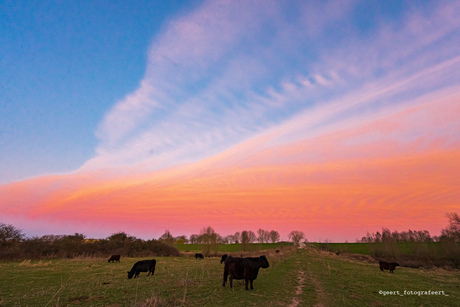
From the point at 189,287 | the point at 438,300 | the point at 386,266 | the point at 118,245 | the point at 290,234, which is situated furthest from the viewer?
the point at 290,234

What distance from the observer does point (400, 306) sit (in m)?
11.9

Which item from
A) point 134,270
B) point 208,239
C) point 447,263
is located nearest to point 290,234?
point 208,239

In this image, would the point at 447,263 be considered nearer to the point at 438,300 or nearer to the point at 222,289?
the point at 438,300

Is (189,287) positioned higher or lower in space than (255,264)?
lower

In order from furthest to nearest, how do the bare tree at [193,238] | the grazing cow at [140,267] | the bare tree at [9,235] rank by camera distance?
the bare tree at [193,238] → the bare tree at [9,235] → the grazing cow at [140,267]

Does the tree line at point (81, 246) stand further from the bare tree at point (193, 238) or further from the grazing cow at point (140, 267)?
the bare tree at point (193, 238)

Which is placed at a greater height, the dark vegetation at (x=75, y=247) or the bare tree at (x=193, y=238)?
the dark vegetation at (x=75, y=247)

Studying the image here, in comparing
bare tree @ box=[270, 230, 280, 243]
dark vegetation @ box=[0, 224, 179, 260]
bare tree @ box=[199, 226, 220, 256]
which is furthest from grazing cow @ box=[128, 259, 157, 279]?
bare tree @ box=[270, 230, 280, 243]

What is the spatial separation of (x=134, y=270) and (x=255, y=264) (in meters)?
11.9

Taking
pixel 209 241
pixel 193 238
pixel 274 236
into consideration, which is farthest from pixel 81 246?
pixel 274 236

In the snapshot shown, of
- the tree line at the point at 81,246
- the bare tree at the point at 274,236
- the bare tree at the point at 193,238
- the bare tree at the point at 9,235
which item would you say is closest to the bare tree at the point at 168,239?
the tree line at the point at 81,246

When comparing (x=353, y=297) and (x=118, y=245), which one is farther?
(x=118, y=245)

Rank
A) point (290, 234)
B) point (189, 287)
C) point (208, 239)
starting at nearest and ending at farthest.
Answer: point (189, 287)
point (208, 239)
point (290, 234)

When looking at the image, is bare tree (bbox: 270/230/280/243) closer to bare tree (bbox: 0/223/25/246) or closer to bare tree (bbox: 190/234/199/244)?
bare tree (bbox: 190/234/199/244)
